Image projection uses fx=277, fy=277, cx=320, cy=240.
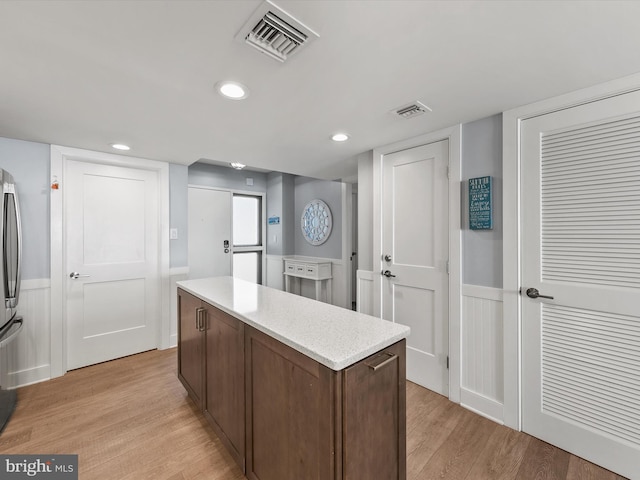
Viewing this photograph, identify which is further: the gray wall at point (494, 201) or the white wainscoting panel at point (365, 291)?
the white wainscoting panel at point (365, 291)

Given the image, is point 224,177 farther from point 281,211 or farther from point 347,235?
point 347,235

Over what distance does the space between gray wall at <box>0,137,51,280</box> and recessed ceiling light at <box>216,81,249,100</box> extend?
2174 millimetres

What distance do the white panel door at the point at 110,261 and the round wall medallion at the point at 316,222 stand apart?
7.79 ft

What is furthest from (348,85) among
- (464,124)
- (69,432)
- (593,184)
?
(69,432)

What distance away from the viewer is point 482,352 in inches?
80.6

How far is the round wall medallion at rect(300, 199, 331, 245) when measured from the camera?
4.54m

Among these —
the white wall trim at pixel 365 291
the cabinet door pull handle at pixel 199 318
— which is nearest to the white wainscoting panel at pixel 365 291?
the white wall trim at pixel 365 291

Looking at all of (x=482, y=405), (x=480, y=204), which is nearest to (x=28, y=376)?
(x=482, y=405)

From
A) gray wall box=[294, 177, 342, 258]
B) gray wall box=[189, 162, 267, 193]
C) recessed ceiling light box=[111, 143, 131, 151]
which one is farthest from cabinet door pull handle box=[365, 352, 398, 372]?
gray wall box=[189, 162, 267, 193]

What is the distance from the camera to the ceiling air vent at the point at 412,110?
5.94 ft

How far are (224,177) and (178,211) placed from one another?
4.64 feet

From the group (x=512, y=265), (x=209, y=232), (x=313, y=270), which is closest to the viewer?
(x=512, y=265)

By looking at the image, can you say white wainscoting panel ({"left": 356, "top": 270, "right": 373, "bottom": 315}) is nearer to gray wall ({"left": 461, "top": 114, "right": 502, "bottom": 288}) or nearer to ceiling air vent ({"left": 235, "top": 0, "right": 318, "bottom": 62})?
gray wall ({"left": 461, "top": 114, "right": 502, "bottom": 288})

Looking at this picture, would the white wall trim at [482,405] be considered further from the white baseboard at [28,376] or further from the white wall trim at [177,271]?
the white baseboard at [28,376]
